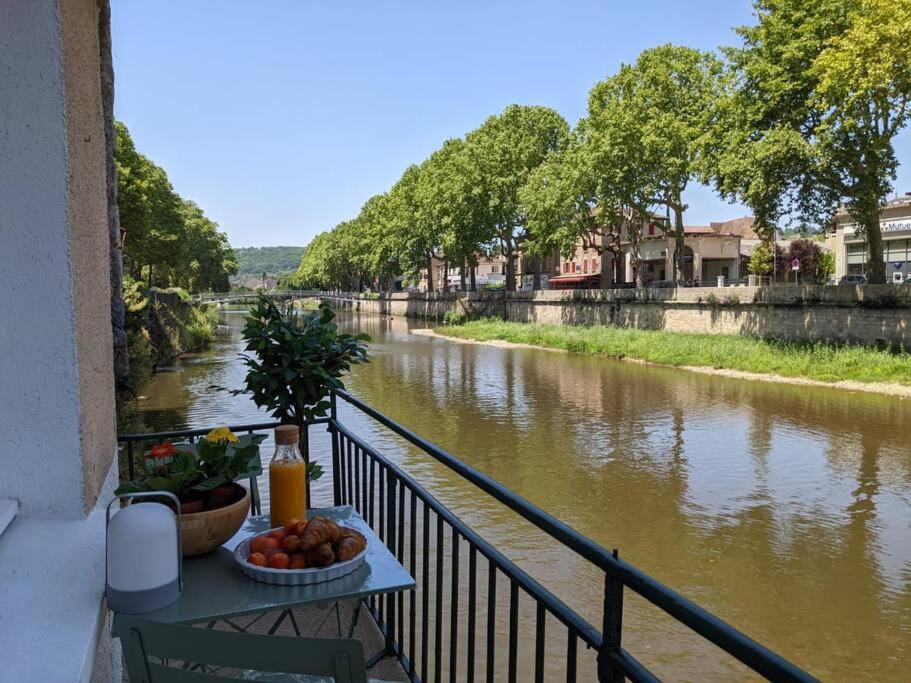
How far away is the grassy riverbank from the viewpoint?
1802 cm

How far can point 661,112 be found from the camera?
90.4 feet

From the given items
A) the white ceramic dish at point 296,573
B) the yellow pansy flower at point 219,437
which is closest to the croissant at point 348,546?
the white ceramic dish at point 296,573

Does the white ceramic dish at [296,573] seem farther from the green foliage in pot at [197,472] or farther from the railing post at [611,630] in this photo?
the railing post at [611,630]

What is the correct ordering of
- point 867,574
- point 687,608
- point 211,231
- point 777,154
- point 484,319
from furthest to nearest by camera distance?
point 211,231 < point 484,319 < point 777,154 < point 867,574 < point 687,608

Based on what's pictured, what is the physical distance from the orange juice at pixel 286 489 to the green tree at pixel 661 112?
85.9ft

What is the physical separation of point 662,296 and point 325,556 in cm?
2820

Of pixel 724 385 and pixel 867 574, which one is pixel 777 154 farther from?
pixel 867 574

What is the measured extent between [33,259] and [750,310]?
25163mm

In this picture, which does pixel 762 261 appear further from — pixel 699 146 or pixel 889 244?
pixel 699 146

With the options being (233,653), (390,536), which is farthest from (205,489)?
(390,536)

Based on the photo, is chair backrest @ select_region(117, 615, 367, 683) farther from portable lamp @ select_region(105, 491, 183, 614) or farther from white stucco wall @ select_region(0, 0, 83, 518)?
white stucco wall @ select_region(0, 0, 83, 518)

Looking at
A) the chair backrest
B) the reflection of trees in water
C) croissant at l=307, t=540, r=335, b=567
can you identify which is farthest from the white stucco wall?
the reflection of trees in water

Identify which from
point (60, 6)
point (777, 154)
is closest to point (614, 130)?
point (777, 154)

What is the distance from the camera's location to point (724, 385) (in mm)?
18594
